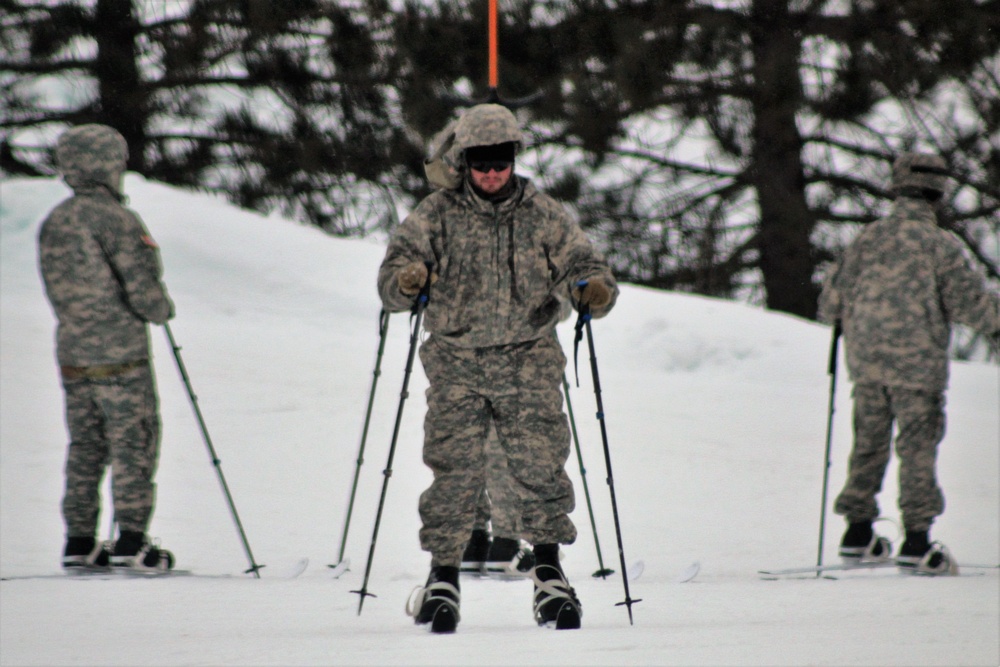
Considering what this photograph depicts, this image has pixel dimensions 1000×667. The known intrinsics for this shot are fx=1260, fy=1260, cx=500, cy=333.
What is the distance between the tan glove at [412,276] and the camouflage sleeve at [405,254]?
0.08 m

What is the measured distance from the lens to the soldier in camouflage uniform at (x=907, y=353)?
596 cm

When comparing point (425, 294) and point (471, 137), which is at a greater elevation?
point (471, 137)

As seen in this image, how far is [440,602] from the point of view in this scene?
403cm

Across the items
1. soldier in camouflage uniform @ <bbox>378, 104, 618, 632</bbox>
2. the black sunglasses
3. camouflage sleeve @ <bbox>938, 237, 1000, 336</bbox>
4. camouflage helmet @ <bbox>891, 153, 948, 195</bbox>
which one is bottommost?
soldier in camouflage uniform @ <bbox>378, 104, 618, 632</bbox>

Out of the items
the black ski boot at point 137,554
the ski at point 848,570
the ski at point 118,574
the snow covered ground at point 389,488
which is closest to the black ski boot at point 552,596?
the snow covered ground at point 389,488

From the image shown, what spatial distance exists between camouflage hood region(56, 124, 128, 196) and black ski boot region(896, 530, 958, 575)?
158 inches

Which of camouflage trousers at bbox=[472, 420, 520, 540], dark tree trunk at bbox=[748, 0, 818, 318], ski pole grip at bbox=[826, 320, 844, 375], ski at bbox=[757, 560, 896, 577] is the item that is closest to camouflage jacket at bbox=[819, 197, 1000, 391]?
ski pole grip at bbox=[826, 320, 844, 375]

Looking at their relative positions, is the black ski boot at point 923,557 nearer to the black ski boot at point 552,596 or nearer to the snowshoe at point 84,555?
the black ski boot at point 552,596

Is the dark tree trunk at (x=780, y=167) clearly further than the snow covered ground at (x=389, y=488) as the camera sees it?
Yes

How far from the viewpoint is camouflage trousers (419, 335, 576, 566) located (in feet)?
13.7

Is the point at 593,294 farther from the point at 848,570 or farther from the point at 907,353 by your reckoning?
the point at 848,570

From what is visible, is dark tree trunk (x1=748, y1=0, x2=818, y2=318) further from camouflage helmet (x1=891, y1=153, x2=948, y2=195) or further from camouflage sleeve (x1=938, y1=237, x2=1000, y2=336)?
camouflage sleeve (x1=938, y1=237, x2=1000, y2=336)

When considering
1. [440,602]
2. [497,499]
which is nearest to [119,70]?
[497,499]

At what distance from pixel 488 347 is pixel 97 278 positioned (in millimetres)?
2203
